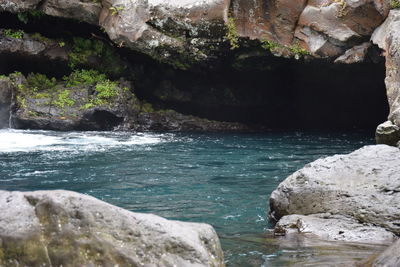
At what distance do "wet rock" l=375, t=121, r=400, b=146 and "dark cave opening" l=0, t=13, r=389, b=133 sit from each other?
7443 mm

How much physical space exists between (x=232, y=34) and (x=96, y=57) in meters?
6.70

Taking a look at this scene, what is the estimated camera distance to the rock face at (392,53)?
36.4ft

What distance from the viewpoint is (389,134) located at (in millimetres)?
9453

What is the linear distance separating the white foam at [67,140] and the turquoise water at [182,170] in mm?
28

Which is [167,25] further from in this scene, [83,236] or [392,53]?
[83,236]

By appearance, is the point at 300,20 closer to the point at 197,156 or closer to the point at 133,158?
the point at 197,156

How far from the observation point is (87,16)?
1694cm

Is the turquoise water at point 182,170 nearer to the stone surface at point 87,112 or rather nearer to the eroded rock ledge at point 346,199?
the eroded rock ledge at point 346,199

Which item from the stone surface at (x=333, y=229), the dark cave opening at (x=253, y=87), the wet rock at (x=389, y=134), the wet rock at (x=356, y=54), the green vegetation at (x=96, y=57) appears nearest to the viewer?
the stone surface at (x=333, y=229)

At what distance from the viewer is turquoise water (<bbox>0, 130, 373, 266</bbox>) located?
6.29 m

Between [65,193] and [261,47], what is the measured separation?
1391cm

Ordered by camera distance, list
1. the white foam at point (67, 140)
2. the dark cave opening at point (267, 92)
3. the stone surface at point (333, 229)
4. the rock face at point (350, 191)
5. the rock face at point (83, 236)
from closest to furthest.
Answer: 1. the rock face at point (83, 236)
2. the stone surface at point (333, 229)
3. the rock face at point (350, 191)
4. the white foam at point (67, 140)
5. the dark cave opening at point (267, 92)

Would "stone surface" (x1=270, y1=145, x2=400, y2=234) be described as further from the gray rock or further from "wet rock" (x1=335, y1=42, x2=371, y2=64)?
"wet rock" (x1=335, y1=42, x2=371, y2=64)

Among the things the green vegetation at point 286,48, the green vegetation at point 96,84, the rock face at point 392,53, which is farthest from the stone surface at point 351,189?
the green vegetation at point 96,84
